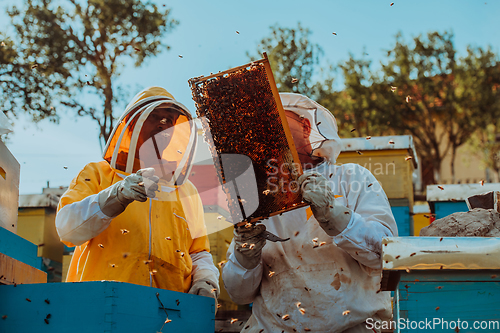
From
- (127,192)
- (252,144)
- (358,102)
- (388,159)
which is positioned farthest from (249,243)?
(358,102)

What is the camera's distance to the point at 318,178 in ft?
6.78

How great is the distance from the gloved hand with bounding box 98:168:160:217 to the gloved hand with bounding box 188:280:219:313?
0.63m

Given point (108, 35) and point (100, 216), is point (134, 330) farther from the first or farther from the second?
point (108, 35)

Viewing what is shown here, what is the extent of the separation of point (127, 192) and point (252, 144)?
730 mm

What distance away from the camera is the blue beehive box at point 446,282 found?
4.77 ft

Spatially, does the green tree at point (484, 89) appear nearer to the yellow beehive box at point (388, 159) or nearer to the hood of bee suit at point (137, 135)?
the yellow beehive box at point (388, 159)

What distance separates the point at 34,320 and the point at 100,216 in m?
0.67

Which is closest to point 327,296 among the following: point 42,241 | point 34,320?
point 34,320

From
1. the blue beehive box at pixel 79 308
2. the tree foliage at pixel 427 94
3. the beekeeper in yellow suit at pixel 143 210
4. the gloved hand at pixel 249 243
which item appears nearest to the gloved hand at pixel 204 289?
the beekeeper in yellow suit at pixel 143 210

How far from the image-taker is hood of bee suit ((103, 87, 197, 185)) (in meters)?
2.79

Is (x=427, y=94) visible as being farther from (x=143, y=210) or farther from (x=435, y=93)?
(x=143, y=210)

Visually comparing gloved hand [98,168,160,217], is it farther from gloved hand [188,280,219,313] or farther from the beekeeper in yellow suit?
gloved hand [188,280,219,313]

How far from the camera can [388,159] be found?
16.8ft

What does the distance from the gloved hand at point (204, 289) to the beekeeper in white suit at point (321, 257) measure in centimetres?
38
